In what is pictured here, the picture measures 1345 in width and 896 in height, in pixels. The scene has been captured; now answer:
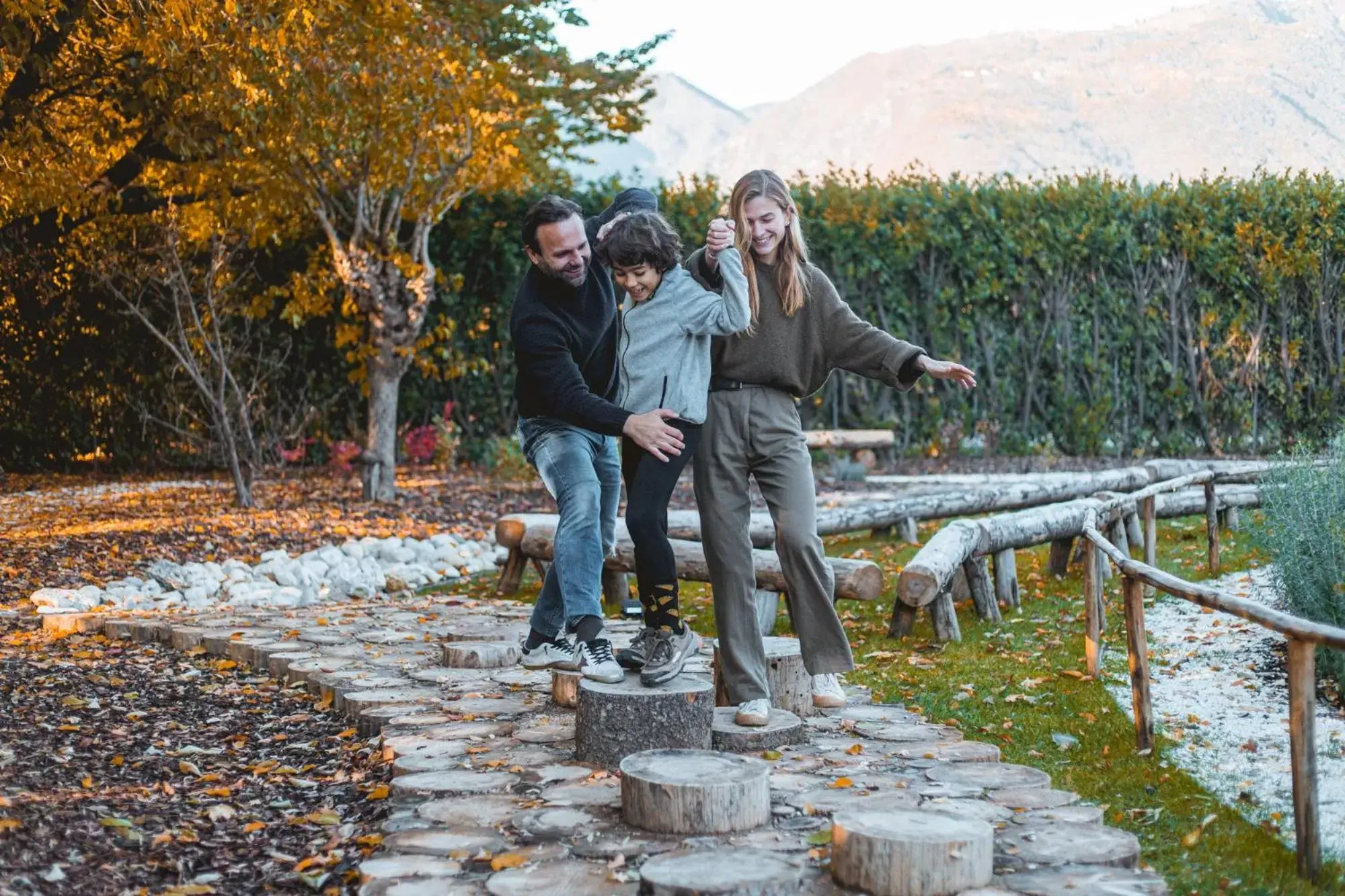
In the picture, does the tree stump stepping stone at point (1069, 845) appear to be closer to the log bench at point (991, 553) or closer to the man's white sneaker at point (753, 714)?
the man's white sneaker at point (753, 714)

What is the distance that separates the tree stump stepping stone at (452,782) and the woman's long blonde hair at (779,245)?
1.55 m

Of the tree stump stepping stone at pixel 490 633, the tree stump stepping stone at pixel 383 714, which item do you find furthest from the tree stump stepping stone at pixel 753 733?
the tree stump stepping stone at pixel 490 633

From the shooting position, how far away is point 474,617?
629 centimetres

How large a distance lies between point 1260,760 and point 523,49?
9963mm

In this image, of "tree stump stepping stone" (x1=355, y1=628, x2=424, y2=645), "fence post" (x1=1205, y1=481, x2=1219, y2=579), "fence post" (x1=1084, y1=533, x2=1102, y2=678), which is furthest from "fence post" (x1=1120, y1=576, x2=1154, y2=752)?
"fence post" (x1=1205, y1=481, x2=1219, y2=579)

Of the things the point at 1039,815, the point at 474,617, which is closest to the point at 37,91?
the point at 474,617

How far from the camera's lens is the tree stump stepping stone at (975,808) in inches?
124

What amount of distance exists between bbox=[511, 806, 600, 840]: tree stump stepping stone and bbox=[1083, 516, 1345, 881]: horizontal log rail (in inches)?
64.8

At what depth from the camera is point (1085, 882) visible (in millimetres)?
2742

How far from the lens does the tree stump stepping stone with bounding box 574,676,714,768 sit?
11.6 ft

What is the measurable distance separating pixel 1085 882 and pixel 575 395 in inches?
75.2

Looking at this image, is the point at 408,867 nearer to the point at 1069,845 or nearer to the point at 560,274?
the point at 1069,845

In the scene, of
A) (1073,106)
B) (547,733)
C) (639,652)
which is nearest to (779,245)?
(639,652)

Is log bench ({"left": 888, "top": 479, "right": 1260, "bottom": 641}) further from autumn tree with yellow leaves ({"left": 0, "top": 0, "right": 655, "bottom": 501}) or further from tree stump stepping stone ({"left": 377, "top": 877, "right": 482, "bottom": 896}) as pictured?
autumn tree with yellow leaves ({"left": 0, "top": 0, "right": 655, "bottom": 501})
